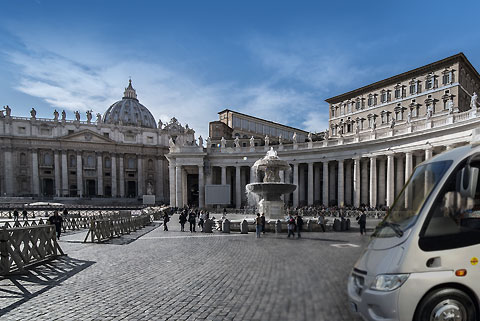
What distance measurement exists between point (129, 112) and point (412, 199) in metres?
130

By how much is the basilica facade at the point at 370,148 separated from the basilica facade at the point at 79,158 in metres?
30.9

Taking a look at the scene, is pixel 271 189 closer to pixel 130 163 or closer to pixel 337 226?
pixel 337 226

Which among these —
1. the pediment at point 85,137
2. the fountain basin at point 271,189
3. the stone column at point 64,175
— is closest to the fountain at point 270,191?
the fountain basin at point 271,189

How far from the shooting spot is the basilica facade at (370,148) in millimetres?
33656

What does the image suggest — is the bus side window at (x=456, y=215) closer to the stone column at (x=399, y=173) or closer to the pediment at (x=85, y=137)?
the stone column at (x=399, y=173)

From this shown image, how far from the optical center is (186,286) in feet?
25.4

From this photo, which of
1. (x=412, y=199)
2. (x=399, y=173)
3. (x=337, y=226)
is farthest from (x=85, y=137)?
(x=412, y=199)

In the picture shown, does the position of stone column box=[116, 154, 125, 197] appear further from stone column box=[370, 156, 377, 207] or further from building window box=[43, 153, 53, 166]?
stone column box=[370, 156, 377, 207]

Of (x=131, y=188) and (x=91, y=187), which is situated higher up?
(x=91, y=187)

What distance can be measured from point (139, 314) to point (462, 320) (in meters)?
5.86

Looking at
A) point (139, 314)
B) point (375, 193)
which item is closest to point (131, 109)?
point (375, 193)

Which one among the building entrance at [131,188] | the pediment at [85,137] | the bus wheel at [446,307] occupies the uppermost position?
the pediment at [85,137]

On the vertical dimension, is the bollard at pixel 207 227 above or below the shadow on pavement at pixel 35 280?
below

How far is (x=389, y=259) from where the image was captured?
4.43 meters
